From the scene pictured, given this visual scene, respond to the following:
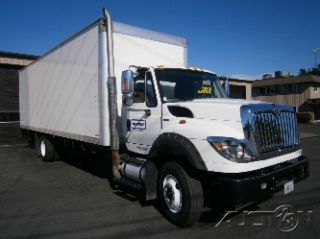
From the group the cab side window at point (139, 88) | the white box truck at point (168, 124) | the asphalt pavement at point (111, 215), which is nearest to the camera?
the white box truck at point (168, 124)

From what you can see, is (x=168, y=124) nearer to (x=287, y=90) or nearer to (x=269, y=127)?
(x=269, y=127)

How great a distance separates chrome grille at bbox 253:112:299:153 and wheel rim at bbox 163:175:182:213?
142 cm

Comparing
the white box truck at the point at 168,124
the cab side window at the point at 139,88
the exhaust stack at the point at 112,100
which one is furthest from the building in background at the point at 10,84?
the cab side window at the point at 139,88

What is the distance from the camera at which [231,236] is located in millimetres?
4945

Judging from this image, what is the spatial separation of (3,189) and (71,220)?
325cm

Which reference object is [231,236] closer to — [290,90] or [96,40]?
[96,40]

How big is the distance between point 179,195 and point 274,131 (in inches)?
69.3

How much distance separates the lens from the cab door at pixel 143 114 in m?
6.23

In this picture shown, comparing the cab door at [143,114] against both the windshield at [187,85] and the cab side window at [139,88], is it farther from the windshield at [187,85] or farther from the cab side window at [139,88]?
the windshield at [187,85]

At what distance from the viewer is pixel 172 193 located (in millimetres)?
5473

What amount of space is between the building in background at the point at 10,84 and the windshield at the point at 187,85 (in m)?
14.3

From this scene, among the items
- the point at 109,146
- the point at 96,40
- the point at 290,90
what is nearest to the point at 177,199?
the point at 109,146

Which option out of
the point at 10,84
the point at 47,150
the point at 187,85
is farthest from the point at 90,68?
the point at 10,84

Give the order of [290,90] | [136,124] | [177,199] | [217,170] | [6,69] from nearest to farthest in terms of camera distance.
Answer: [217,170]
[177,199]
[136,124]
[6,69]
[290,90]
